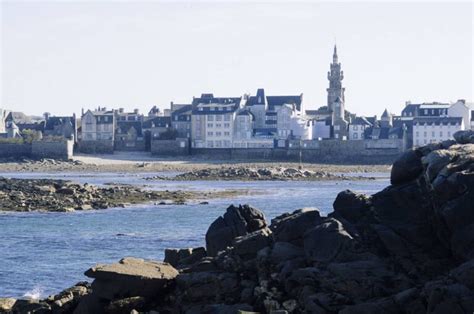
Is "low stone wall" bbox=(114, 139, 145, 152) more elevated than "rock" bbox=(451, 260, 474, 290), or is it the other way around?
"low stone wall" bbox=(114, 139, 145, 152)

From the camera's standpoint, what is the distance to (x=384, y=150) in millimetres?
127000

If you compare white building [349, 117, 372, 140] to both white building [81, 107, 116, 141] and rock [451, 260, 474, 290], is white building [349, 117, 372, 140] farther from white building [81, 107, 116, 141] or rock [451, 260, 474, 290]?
rock [451, 260, 474, 290]

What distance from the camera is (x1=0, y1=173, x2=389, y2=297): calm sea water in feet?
100

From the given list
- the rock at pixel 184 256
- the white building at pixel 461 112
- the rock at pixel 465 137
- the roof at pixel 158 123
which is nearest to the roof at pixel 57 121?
the roof at pixel 158 123

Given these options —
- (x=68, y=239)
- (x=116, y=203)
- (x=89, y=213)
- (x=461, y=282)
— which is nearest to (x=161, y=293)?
(x=461, y=282)

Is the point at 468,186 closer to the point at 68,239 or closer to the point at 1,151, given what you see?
the point at 68,239

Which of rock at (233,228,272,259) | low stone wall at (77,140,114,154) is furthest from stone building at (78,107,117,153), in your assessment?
rock at (233,228,272,259)

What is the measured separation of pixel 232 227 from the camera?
24.6m

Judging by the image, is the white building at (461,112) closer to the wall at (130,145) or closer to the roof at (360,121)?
the roof at (360,121)

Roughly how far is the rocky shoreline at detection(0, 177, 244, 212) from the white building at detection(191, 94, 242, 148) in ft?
199

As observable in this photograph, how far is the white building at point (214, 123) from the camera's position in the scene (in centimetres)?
13300

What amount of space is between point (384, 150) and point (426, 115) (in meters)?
10.2

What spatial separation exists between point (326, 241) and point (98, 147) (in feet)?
388

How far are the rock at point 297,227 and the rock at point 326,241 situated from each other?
2.36 ft
